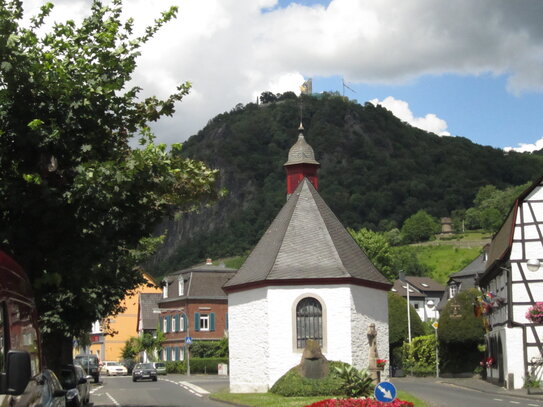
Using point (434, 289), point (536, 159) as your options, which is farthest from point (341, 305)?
point (536, 159)

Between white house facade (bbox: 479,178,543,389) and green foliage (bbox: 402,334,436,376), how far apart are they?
1864 cm

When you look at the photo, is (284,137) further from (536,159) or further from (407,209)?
(536,159)

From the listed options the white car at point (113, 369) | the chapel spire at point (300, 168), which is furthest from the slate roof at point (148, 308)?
the chapel spire at point (300, 168)

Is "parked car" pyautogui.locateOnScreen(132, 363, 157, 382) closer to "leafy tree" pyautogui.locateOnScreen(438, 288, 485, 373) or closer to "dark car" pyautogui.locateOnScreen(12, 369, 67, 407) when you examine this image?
"leafy tree" pyautogui.locateOnScreen(438, 288, 485, 373)

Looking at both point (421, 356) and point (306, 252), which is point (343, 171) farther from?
point (306, 252)

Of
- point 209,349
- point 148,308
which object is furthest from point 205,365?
point 148,308

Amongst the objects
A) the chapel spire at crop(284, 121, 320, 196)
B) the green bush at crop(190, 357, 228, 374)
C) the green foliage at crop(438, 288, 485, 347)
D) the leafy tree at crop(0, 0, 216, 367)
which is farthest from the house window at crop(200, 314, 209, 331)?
the leafy tree at crop(0, 0, 216, 367)

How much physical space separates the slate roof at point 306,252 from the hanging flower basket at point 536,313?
248 inches

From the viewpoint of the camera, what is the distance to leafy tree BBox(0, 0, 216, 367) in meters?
13.7

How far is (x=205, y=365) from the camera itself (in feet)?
217

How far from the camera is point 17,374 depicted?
6.76m

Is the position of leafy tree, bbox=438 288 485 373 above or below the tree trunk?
below

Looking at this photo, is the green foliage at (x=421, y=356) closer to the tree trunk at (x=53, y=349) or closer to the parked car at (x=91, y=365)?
the parked car at (x=91, y=365)

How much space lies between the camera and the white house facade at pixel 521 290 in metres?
35.9
